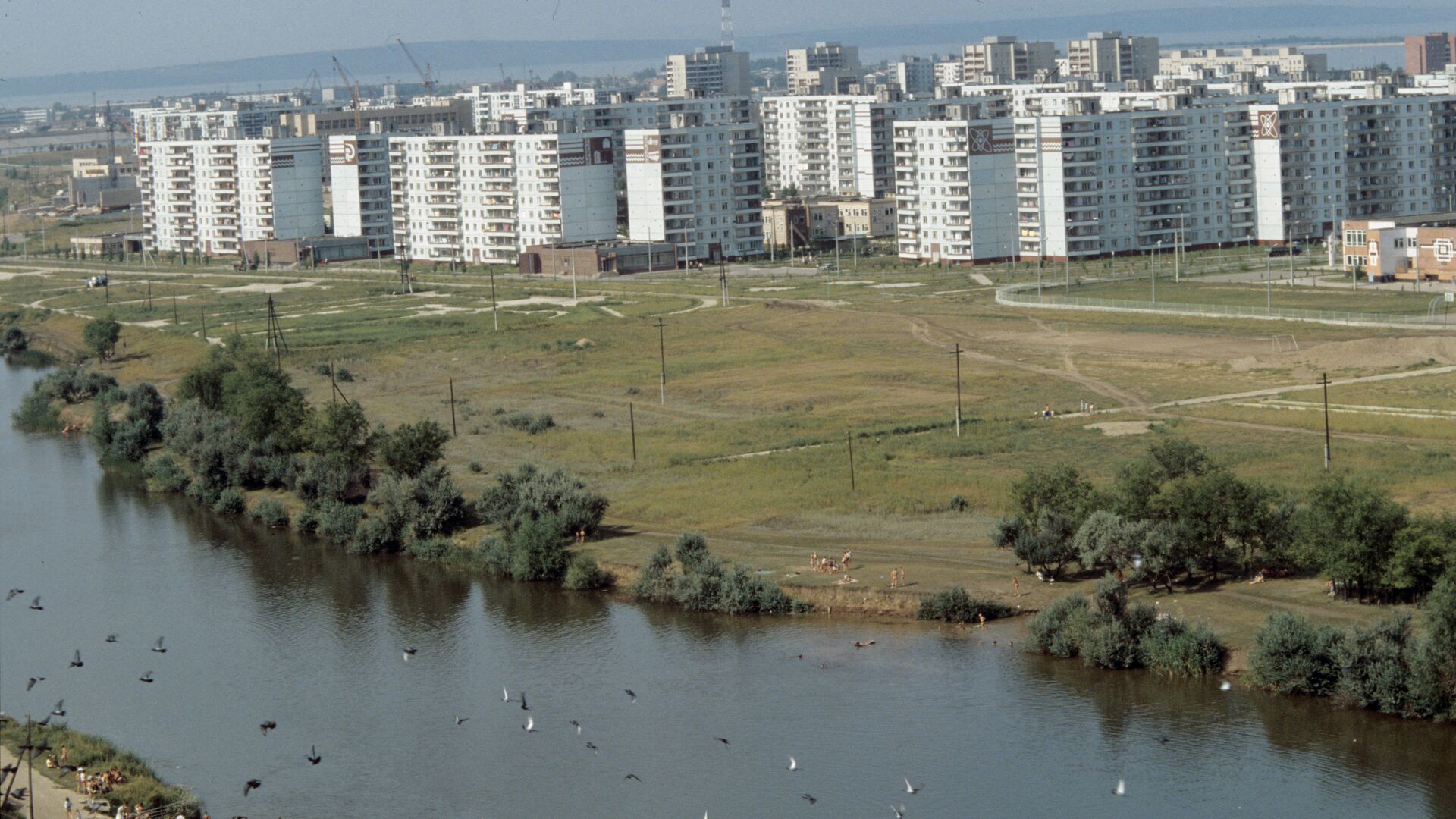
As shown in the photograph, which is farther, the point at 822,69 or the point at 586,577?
the point at 822,69

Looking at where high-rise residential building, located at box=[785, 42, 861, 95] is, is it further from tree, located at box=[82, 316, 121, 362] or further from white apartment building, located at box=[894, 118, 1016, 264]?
tree, located at box=[82, 316, 121, 362]

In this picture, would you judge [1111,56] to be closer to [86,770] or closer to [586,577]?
[586,577]

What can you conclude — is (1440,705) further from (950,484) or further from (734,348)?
(734,348)

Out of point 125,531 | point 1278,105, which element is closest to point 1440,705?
point 125,531

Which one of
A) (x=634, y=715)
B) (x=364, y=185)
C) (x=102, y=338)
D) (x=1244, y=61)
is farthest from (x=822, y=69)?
(x=634, y=715)

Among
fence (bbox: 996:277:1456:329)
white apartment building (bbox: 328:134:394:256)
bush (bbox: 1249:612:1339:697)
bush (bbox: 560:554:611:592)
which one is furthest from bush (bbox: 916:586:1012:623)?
white apartment building (bbox: 328:134:394:256)

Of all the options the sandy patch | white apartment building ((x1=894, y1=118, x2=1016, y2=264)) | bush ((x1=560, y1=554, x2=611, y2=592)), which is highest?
white apartment building ((x1=894, y1=118, x2=1016, y2=264))
